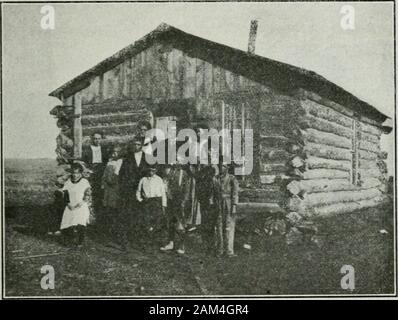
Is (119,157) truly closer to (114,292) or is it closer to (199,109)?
(199,109)

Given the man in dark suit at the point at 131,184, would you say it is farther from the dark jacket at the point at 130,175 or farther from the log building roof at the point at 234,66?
the log building roof at the point at 234,66

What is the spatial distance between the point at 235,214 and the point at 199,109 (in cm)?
167

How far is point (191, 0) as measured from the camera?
24.8 ft

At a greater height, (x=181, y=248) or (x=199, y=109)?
(x=199, y=109)

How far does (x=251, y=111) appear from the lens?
25.0ft

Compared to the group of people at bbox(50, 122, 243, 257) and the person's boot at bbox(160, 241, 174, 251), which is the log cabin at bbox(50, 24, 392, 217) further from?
the person's boot at bbox(160, 241, 174, 251)

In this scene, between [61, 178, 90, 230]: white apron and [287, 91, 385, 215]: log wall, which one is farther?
[61, 178, 90, 230]: white apron

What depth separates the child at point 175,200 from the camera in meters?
7.52

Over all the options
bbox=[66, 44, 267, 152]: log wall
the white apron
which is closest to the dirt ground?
the white apron

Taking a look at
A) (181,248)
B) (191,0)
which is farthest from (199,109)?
(181,248)

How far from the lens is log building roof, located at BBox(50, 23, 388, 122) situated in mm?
7445

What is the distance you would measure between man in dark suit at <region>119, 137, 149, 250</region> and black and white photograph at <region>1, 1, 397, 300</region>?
0.07ft

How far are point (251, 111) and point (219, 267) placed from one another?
2.33 meters

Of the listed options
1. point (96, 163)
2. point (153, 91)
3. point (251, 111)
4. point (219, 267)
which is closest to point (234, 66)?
point (251, 111)
